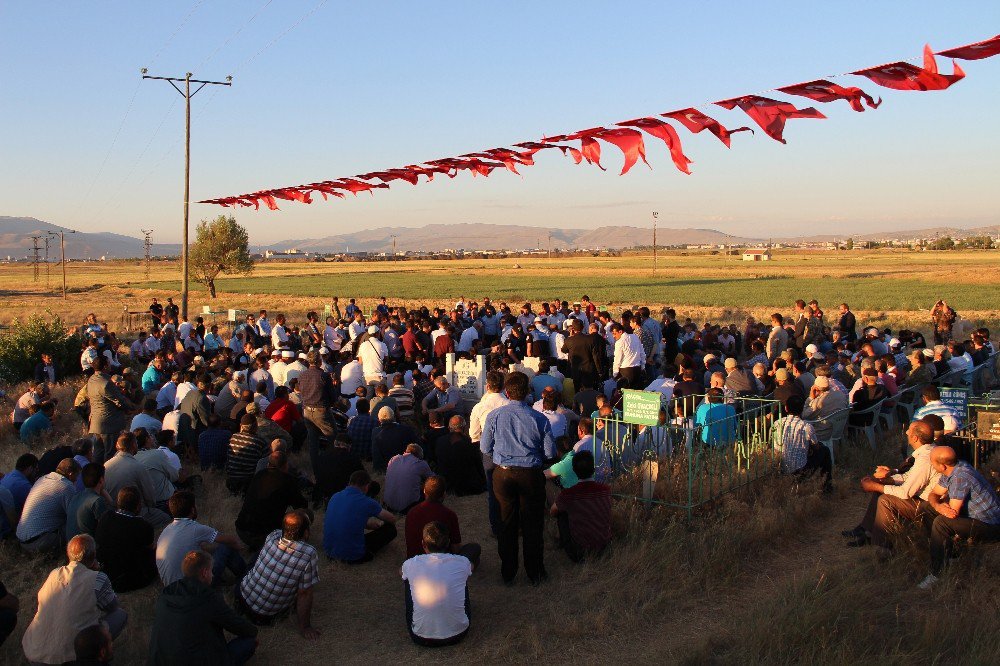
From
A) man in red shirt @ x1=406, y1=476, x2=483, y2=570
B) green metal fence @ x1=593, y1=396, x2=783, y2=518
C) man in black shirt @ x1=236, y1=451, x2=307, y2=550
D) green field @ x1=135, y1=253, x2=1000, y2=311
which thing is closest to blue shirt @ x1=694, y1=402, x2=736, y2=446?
green metal fence @ x1=593, y1=396, x2=783, y2=518

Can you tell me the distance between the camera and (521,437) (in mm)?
6207

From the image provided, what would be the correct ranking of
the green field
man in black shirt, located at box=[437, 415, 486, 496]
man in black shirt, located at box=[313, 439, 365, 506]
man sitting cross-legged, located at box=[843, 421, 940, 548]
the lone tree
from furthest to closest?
the lone tree
the green field
man in black shirt, located at box=[437, 415, 486, 496]
man in black shirt, located at box=[313, 439, 365, 506]
man sitting cross-legged, located at box=[843, 421, 940, 548]

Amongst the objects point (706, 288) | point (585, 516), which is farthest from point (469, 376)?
point (706, 288)

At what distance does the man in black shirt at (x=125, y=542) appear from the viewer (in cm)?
642

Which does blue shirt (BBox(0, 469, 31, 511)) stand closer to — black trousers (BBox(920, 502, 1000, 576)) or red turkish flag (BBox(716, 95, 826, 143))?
red turkish flag (BBox(716, 95, 826, 143))

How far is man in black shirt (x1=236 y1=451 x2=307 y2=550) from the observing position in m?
6.98

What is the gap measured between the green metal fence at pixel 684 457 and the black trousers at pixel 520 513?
1486mm

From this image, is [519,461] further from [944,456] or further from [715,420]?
[944,456]

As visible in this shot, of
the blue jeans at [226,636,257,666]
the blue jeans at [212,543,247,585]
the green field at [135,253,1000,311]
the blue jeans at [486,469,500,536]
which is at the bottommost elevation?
the blue jeans at [226,636,257,666]

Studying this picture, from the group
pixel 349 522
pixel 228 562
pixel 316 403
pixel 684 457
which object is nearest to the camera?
pixel 228 562

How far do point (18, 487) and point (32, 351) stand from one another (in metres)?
11.5

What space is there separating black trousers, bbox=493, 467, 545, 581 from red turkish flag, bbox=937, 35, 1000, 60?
3977mm

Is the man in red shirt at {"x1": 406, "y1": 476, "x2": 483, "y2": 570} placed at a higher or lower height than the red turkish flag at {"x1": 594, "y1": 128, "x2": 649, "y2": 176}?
lower

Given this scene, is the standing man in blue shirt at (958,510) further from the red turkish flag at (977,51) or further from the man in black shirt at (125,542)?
the man in black shirt at (125,542)
